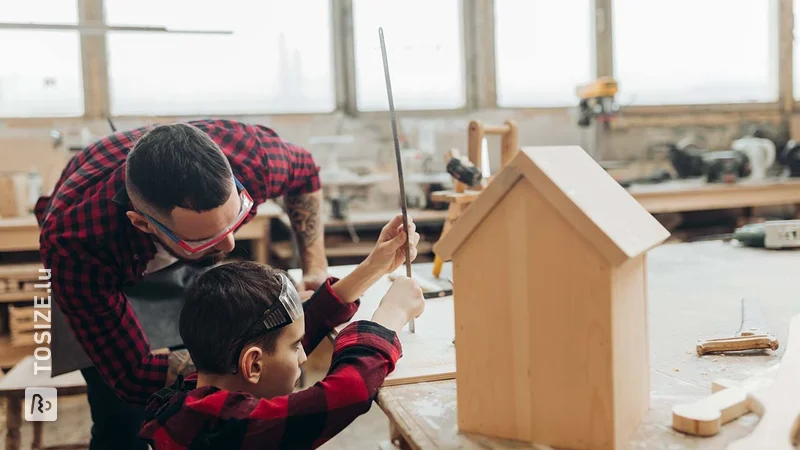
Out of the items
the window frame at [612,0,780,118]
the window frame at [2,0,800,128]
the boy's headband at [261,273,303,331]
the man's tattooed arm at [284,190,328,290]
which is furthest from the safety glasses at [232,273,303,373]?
the window frame at [612,0,780,118]

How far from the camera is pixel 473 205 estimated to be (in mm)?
855

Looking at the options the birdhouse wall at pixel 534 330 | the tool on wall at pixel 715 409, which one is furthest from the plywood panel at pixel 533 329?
the tool on wall at pixel 715 409

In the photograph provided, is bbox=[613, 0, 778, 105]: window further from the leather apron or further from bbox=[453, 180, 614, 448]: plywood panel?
bbox=[453, 180, 614, 448]: plywood panel

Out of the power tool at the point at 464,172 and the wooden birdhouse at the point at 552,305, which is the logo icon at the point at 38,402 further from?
the wooden birdhouse at the point at 552,305

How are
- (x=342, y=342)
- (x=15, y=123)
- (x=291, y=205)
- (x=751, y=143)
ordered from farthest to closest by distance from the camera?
1. (x=751, y=143)
2. (x=15, y=123)
3. (x=291, y=205)
4. (x=342, y=342)

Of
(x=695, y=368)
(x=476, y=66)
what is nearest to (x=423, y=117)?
(x=476, y=66)

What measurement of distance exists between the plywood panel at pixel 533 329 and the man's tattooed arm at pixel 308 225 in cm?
112

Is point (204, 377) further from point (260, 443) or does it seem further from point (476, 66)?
point (476, 66)

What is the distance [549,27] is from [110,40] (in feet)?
9.30

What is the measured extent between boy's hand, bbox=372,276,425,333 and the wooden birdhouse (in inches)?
11.3

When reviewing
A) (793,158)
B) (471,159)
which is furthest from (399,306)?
(793,158)

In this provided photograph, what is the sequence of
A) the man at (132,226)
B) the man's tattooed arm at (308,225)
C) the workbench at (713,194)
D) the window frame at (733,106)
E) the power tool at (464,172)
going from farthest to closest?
the window frame at (733,106)
the workbench at (713,194)
the man's tattooed arm at (308,225)
the power tool at (464,172)
the man at (132,226)

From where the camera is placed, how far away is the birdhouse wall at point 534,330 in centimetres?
78

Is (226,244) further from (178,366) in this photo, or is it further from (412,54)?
(412,54)
